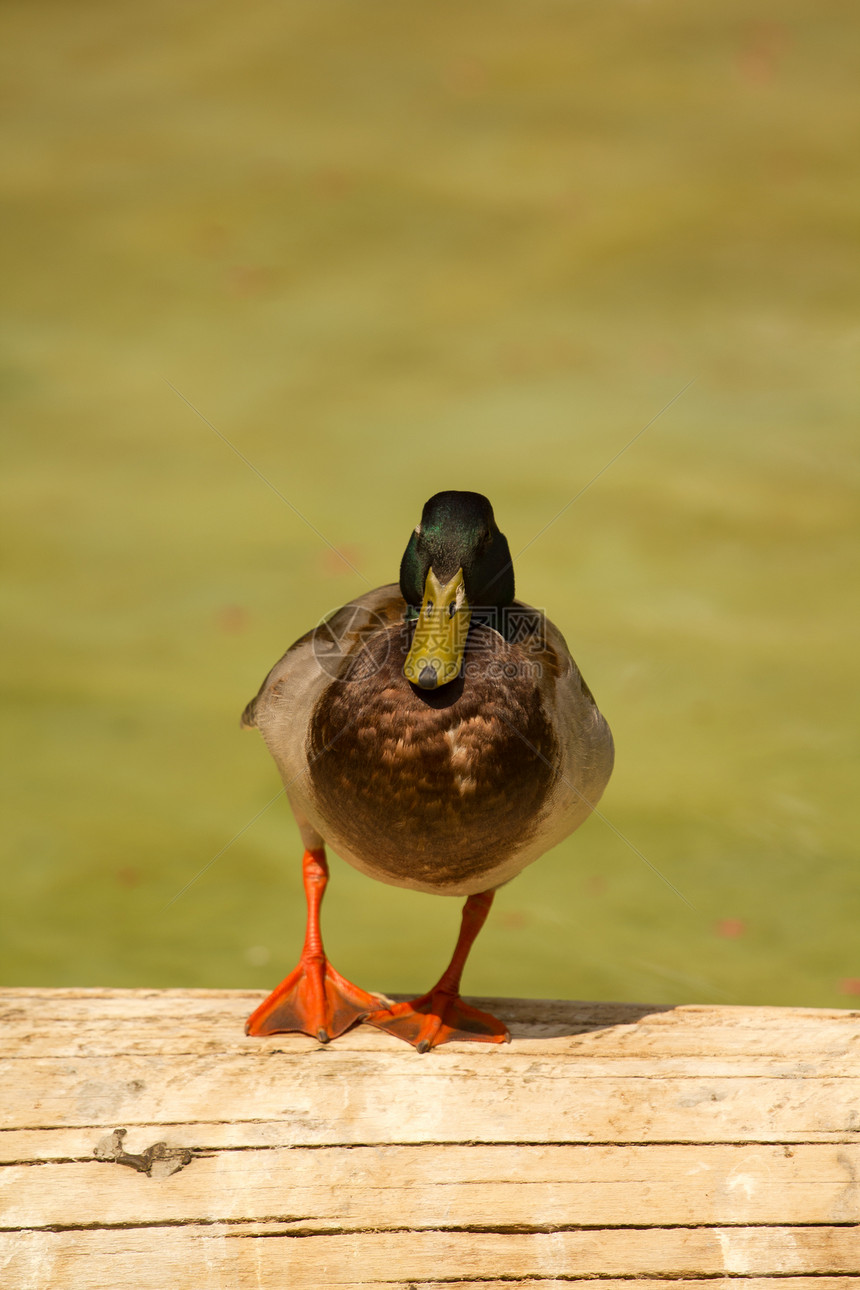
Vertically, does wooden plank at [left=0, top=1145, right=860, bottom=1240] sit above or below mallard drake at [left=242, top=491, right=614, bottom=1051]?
below

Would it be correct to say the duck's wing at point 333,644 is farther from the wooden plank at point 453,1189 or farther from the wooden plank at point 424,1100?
the wooden plank at point 453,1189

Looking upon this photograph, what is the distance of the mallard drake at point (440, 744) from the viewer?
9.00 ft

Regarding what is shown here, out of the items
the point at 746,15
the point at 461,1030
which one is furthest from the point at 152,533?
the point at 746,15

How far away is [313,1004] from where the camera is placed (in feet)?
10.4

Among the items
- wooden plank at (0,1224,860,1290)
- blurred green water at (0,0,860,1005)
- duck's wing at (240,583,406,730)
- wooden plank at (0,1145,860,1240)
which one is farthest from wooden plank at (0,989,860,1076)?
blurred green water at (0,0,860,1005)

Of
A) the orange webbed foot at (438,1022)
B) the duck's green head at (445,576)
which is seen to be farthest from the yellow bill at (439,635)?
the orange webbed foot at (438,1022)

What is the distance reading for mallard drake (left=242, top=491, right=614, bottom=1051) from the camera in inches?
108

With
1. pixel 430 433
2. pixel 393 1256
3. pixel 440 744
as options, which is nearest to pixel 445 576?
pixel 440 744

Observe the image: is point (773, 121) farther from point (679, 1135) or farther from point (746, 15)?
point (679, 1135)

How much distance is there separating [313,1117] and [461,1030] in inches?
20.3

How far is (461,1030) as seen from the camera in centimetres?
315

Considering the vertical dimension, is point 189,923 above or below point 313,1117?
below

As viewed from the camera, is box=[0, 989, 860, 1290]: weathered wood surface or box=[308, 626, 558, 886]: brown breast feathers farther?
box=[308, 626, 558, 886]: brown breast feathers

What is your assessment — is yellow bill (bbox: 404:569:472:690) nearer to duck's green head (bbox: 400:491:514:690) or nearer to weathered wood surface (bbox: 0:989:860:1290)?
duck's green head (bbox: 400:491:514:690)
